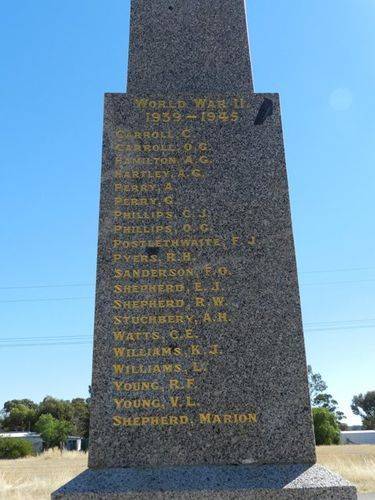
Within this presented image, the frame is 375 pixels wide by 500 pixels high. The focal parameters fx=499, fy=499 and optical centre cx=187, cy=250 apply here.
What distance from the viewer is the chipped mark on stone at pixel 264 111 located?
15.2 feet

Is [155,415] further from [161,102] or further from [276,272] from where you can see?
[161,102]

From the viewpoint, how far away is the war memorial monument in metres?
3.43

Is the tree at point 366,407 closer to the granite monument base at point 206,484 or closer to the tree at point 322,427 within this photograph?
the tree at point 322,427

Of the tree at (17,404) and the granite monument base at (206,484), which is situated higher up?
the tree at (17,404)

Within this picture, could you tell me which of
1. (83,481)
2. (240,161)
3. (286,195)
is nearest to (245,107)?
(240,161)

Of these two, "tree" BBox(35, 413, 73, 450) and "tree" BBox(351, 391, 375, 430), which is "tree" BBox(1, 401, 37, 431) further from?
"tree" BBox(351, 391, 375, 430)

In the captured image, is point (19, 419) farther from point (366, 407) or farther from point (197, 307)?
point (197, 307)

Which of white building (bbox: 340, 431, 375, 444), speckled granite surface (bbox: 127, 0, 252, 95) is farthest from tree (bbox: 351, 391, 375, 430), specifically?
speckled granite surface (bbox: 127, 0, 252, 95)

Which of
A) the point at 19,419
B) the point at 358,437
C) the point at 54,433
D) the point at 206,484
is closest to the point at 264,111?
the point at 206,484

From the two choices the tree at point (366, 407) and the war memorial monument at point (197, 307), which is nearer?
the war memorial monument at point (197, 307)

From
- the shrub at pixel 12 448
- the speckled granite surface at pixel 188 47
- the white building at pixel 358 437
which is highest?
the speckled granite surface at pixel 188 47

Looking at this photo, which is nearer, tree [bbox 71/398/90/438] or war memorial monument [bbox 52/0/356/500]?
war memorial monument [bbox 52/0/356/500]

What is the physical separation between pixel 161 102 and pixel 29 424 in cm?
7778

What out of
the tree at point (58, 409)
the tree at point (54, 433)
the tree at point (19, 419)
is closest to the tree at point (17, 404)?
the tree at point (19, 419)
